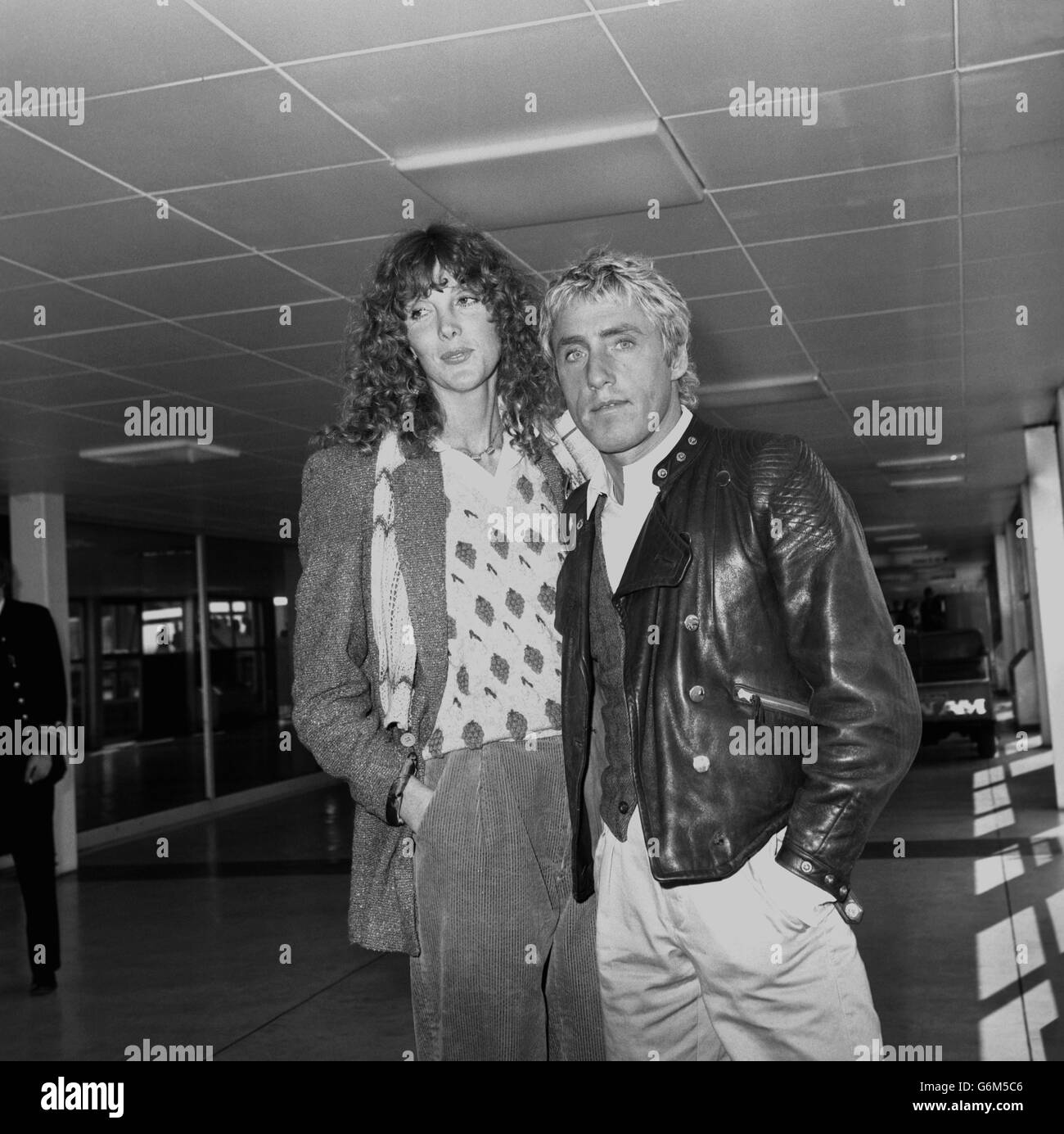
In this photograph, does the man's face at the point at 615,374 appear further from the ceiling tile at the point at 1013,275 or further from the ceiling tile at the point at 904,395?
the ceiling tile at the point at 904,395

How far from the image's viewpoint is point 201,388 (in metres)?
6.68

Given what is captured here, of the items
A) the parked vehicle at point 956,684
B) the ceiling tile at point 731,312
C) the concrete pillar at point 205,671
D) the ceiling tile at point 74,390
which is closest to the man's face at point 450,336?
the ceiling tile at point 731,312

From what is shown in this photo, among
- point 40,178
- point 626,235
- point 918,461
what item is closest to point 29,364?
point 40,178

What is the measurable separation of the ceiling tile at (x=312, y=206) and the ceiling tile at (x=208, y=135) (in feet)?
0.30

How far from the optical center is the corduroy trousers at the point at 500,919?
5.33ft

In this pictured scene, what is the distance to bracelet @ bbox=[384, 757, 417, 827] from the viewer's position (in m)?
1.63

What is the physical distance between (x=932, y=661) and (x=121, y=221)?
36.3 feet

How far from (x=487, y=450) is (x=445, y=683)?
36cm

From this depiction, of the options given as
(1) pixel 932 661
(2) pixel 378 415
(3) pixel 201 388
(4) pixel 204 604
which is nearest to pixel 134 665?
(4) pixel 204 604

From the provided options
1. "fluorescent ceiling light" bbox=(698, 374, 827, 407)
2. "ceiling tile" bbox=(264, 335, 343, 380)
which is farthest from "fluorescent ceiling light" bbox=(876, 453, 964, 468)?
"ceiling tile" bbox=(264, 335, 343, 380)

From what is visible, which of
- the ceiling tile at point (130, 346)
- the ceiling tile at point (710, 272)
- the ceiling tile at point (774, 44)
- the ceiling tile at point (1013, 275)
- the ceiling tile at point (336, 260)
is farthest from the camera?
the ceiling tile at point (130, 346)
